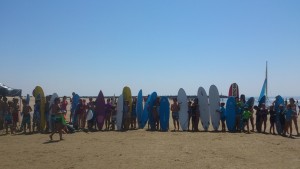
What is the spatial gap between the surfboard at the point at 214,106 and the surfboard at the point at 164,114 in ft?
5.31

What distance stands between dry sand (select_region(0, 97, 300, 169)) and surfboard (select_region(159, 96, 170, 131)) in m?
1.08

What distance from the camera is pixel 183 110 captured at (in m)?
12.5

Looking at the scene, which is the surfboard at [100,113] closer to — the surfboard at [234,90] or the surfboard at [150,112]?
the surfboard at [150,112]

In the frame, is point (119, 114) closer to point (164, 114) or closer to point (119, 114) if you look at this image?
point (119, 114)

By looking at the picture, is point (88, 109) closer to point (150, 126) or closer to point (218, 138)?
point (150, 126)

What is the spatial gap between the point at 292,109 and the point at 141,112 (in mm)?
5406

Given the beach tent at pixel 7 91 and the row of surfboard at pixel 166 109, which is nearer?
the row of surfboard at pixel 166 109

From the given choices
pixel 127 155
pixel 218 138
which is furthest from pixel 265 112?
pixel 127 155

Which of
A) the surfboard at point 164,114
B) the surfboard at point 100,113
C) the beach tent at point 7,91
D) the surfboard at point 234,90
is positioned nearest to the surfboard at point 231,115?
the surfboard at point 234,90

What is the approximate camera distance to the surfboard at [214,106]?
12039 mm

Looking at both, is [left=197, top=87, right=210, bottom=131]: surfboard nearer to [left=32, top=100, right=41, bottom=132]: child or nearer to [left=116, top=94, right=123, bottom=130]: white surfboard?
[left=116, top=94, right=123, bottom=130]: white surfboard

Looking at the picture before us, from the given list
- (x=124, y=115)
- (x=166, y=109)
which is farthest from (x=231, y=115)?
(x=124, y=115)

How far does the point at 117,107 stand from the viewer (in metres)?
12.6

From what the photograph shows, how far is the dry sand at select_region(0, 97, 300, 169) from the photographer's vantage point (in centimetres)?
691
